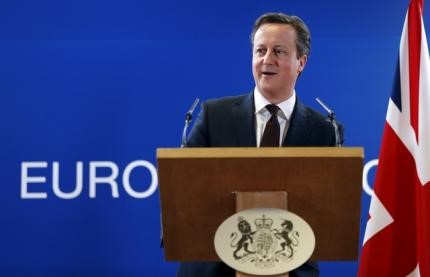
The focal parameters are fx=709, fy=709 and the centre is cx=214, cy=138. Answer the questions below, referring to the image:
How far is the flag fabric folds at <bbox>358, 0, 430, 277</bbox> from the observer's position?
287 cm

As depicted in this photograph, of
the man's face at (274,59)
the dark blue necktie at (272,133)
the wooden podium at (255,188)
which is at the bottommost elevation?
the wooden podium at (255,188)

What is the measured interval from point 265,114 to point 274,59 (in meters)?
0.21

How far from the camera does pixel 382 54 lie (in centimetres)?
349

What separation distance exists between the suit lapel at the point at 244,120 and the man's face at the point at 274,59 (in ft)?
0.26

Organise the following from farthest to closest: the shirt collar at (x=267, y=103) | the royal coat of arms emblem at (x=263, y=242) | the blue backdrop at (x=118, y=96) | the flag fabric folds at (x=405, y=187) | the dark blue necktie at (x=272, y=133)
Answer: the blue backdrop at (x=118, y=96)
the flag fabric folds at (x=405, y=187)
the shirt collar at (x=267, y=103)
the dark blue necktie at (x=272, y=133)
the royal coat of arms emblem at (x=263, y=242)

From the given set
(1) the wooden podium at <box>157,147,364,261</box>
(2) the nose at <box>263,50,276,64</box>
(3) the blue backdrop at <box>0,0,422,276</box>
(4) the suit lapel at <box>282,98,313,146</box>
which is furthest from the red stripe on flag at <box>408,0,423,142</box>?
(1) the wooden podium at <box>157,147,364,261</box>

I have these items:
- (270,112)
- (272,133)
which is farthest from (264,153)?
(270,112)

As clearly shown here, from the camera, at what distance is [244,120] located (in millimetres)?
2568

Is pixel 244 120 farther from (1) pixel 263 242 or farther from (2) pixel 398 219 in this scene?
(2) pixel 398 219

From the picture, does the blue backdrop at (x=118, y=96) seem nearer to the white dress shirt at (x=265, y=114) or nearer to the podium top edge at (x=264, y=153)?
the white dress shirt at (x=265, y=114)

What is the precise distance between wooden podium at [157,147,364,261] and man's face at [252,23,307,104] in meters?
0.70

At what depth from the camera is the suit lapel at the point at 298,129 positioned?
2.55 meters

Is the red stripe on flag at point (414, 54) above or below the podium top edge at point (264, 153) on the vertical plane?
above

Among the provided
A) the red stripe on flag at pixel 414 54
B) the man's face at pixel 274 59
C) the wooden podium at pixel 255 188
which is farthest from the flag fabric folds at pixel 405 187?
the wooden podium at pixel 255 188
